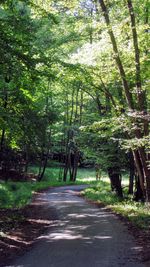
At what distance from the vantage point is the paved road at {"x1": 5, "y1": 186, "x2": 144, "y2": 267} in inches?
302

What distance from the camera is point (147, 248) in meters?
8.78

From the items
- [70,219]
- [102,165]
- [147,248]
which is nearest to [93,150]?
[102,165]

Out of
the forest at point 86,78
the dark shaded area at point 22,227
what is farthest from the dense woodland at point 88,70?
the dark shaded area at point 22,227

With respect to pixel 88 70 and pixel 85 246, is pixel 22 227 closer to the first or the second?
pixel 85 246

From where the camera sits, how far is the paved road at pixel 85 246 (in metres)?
7.67

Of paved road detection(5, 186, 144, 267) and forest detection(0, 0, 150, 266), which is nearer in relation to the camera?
paved road detection(5, 186, 144, 267)

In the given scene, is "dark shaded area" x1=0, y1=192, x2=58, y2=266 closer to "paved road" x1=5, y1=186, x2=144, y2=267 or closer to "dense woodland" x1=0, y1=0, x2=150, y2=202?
"paved road" x1=5, y1=186, x2=144, y2=267

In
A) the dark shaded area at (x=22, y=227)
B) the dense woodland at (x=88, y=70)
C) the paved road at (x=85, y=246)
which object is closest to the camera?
the paved road at (x=85, y=246)

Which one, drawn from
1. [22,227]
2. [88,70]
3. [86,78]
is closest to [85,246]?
[22,227]

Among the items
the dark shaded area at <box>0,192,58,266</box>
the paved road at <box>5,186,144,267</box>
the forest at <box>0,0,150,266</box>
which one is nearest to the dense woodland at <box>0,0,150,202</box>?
the forest at <box>0,0,150,266</box>

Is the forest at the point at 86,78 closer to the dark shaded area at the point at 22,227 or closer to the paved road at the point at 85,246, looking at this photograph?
the dark shaded area at the point at 22,227

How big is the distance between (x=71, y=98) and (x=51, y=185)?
42.2 feet

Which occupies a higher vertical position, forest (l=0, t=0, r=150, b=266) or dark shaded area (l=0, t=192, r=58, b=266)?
forest (l=0, t=0, r=150, b=266)

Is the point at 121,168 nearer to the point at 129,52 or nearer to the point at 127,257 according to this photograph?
the point at 129,52
